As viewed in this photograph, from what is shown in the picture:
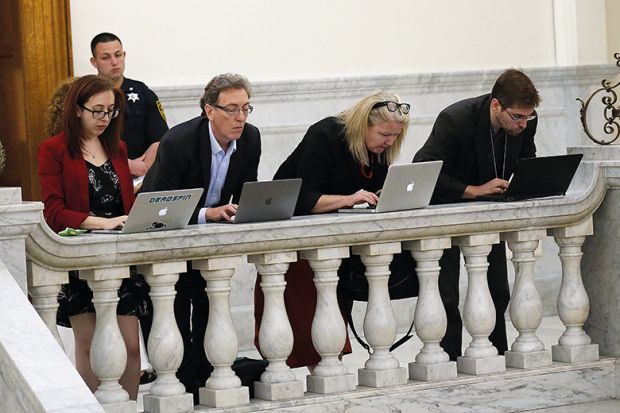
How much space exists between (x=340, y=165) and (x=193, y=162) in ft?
2.55

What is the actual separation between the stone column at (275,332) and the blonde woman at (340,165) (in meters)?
0.53

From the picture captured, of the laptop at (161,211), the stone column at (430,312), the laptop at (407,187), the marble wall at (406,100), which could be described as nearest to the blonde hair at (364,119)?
the laptop at (407,187)

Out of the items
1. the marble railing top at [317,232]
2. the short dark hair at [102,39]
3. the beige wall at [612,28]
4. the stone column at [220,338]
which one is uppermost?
the beige wall at [612,28]

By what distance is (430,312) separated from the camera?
6207 mm

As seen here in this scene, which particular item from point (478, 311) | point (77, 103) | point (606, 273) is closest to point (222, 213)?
point (77, 103)

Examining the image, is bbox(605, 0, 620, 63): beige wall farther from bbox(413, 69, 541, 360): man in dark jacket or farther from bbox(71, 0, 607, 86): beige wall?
bbox(413, 69, 541, 360): man in dark jacket

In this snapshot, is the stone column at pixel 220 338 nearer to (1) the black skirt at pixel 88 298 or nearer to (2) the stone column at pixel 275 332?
(2) the stone column at pixel 275 332

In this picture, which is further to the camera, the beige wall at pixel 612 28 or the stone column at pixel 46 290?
the beige wall at pixel 612 28

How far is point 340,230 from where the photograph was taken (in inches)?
234

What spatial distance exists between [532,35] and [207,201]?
4.97m

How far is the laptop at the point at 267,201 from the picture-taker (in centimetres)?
580

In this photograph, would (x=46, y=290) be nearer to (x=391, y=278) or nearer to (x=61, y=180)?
(x=61, y=180)

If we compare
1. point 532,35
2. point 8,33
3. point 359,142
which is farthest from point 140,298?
point 532,35

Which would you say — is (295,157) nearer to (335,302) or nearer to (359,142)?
(359,142)
